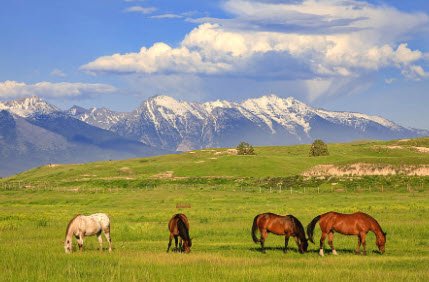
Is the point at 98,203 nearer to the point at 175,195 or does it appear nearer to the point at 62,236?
the point at 175,195

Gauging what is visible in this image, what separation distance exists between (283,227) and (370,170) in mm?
88253

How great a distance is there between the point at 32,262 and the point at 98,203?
179ft

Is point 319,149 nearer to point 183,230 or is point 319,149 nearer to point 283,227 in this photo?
point 283,227

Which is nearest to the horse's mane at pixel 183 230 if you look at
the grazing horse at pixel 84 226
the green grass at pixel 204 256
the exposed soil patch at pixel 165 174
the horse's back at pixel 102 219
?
the green grass at pixel 204 256

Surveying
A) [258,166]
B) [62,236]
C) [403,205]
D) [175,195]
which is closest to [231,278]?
[62,236]

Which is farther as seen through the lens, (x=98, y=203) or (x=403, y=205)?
(x=98, y=203)

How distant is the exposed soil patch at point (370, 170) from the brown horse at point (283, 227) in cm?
7851

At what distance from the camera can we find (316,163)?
438 feet

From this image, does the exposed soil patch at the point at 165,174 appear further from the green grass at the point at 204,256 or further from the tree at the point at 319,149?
the green grass at the point at 204,256

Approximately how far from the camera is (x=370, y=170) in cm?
11162

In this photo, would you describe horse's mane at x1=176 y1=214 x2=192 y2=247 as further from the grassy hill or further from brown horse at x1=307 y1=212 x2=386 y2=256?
the grassy hill

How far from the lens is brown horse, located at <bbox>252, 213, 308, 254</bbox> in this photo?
90.0 ft

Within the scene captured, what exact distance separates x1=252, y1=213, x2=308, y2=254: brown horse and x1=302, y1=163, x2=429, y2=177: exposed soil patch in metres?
78.5

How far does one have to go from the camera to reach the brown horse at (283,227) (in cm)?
2744
